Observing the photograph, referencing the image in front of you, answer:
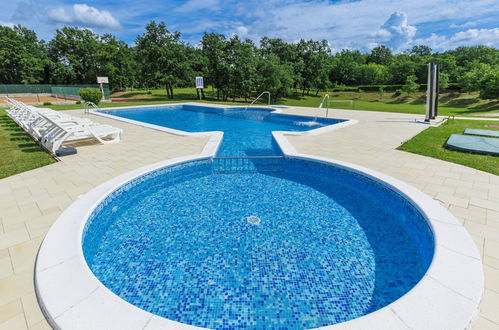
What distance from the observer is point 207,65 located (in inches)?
1086

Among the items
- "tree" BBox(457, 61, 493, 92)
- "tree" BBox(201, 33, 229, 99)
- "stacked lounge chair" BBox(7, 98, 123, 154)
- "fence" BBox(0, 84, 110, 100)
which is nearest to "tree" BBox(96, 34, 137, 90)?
"fence" BBox(0, 84, 110, 100)

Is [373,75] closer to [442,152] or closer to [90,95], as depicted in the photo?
[90,95]

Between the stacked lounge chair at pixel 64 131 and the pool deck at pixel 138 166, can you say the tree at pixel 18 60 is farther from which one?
the pool deck at pixel 138 166

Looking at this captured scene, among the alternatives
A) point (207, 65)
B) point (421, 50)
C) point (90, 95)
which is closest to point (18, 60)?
point (90, 95)

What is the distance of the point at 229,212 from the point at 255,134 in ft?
21.5

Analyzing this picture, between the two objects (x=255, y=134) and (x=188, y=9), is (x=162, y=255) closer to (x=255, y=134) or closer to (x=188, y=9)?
(x=255, y=134)

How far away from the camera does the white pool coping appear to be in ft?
6.59

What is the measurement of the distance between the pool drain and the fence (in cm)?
2717

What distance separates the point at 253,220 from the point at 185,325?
228 centimetres

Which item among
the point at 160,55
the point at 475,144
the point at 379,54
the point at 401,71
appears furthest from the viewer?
the point at 379,54

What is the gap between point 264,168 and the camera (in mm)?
6555

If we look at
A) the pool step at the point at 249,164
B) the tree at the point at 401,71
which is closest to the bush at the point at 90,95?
the pool step at the point at 249,164

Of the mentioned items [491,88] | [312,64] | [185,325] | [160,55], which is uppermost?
[160,55]

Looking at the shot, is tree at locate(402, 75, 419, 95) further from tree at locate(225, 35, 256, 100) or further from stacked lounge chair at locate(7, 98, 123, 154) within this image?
stacked lounge chair at locate(7, 98, 123, 154)
